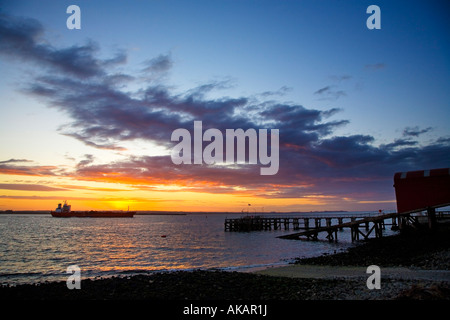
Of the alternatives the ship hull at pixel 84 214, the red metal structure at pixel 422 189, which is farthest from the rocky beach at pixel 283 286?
the ship hull at pixel 84 214

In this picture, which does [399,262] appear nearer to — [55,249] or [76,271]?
[76,271]

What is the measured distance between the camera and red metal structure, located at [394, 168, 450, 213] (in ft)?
97.0

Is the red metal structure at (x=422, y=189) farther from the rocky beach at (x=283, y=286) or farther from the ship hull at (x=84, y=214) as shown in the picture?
the ship hull at (x=84, y=214)

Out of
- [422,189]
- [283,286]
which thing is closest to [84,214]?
[422,189]

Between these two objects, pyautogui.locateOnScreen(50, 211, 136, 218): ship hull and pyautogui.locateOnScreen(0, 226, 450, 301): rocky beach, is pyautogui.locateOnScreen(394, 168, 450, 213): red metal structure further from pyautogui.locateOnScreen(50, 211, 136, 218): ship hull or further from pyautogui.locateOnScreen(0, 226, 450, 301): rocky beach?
pyautogui.locateOnScreen(50, 211, 136, 218): ship hull

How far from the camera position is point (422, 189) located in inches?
1216

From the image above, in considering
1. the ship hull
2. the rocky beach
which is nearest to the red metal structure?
the rocky beach

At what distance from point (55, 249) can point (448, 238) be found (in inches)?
1764

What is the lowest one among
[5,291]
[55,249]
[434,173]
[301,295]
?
[55,249]

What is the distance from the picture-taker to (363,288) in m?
11.9

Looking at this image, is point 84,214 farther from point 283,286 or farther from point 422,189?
point 283,286

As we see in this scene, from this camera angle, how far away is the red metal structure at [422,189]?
2956 centimetres
